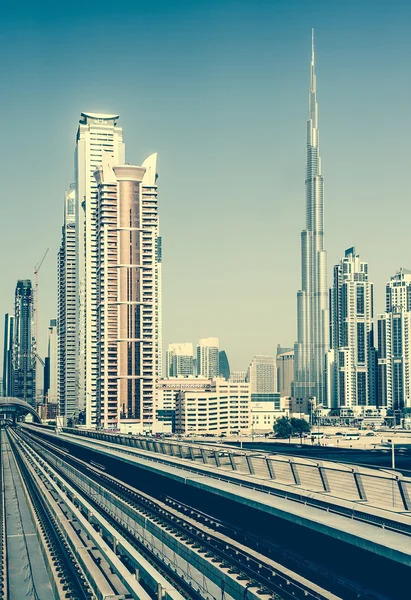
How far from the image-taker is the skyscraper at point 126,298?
472 ft

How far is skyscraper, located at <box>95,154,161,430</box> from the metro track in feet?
334

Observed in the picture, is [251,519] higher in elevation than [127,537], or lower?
higher

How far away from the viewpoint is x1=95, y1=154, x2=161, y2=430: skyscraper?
472ft

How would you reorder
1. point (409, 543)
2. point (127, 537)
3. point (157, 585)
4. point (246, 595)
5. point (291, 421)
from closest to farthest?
point (409, 543) < point (246, 595) < point (157, 585) < point (127, 537) < point (291, 421)

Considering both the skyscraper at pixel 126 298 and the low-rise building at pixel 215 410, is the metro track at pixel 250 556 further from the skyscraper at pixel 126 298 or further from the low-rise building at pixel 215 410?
the low-rise building at pixel 215 410

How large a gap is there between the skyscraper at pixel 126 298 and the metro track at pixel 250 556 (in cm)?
10176

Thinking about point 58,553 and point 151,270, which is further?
point 151,270

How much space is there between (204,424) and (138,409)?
2487 cm

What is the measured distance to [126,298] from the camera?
145375 mm

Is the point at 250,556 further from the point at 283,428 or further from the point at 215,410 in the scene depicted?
the point at 215,410

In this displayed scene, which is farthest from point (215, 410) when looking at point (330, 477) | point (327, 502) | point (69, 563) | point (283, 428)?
point (327, 502)

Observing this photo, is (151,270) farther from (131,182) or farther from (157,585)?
(157,585)

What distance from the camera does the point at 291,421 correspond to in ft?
510

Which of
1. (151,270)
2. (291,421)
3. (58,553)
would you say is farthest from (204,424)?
(58,553)
